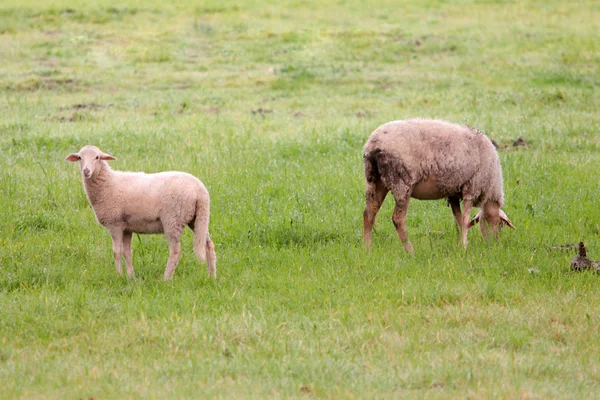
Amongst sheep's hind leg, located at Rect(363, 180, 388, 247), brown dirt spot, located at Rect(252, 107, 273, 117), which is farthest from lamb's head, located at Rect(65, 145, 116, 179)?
brown dirt spot, located at Rect(252, 107, 273, 117)

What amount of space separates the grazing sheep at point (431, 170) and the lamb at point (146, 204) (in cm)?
198

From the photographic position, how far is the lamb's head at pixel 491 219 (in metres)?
9.33

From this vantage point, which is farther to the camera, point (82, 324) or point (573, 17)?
point (573, 17)

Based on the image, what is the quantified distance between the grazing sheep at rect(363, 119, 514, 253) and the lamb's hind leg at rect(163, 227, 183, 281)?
7.31ft

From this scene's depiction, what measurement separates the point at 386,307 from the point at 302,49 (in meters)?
17.5

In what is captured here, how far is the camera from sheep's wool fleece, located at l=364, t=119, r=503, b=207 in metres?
8.63

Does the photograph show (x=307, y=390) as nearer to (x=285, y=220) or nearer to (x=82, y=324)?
(x=82, y=324)

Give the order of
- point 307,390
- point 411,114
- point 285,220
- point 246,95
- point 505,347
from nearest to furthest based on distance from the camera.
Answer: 1. point 307,390
2. point 505,347
3. point 285,220
4. point 411,114
5. point 246,95

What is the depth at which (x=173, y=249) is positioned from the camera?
302 inches

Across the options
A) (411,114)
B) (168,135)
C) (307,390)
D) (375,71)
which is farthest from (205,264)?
(375,71)

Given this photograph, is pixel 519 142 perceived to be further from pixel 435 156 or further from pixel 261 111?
pixel 261 111

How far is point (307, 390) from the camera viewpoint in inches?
215

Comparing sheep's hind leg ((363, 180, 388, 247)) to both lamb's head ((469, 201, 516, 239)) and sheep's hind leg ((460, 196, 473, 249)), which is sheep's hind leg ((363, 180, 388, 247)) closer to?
sheep's hind leg ((460, 196, 473, 249))

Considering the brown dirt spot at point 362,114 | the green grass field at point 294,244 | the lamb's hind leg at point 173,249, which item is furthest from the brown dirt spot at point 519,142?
the lamb's hind leg at point 173,249
